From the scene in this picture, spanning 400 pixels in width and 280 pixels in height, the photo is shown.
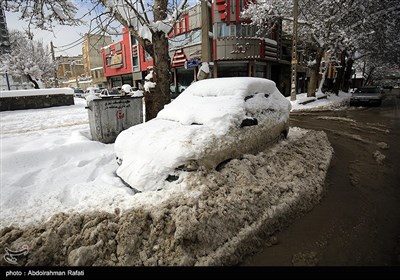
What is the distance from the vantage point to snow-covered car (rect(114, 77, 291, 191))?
343 centimetres

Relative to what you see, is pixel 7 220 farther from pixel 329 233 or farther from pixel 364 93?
pixel 364 93

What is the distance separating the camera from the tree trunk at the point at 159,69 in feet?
22.1

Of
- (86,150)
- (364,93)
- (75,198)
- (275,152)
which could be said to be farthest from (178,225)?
(364,93)

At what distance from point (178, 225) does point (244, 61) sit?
68.3 feet

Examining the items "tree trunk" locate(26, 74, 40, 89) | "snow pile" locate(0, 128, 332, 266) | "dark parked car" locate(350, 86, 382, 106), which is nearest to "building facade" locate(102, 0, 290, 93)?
"dark parked car" locate(350, 86, 382, 106)

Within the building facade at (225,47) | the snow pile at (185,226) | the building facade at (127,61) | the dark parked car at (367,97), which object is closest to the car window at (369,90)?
the dark parked car at (367,97)

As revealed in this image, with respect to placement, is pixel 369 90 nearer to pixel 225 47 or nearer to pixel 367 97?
pixel 367 97

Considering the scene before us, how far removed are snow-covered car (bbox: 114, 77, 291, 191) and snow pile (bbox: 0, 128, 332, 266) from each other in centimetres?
27

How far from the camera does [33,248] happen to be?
2539 millimetres

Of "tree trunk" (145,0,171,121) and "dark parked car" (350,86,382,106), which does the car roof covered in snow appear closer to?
"tree trunk" (145,0,171,121)

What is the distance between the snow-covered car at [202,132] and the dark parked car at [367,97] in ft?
45.1

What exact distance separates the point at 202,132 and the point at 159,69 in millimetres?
3864

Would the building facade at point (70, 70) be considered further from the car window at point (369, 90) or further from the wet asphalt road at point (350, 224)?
the wet asphalt road at point (350, 224)

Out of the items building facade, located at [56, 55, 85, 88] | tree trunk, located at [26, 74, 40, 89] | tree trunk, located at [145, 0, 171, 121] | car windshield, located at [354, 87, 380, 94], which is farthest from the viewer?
building facade, located at [56, 55, 85, 88]
